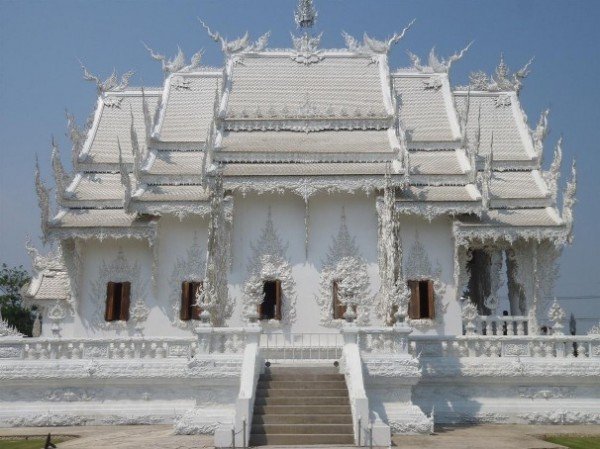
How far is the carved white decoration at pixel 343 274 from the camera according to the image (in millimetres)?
16484

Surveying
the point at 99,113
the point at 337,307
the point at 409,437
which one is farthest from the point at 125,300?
the point at 409,437

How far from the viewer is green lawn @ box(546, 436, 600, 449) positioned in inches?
411

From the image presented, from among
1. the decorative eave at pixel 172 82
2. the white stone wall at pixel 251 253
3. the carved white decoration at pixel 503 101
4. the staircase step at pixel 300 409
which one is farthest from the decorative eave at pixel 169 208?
the carved white decoration at pixel 503 101

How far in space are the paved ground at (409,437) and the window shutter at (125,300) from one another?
4.33 m

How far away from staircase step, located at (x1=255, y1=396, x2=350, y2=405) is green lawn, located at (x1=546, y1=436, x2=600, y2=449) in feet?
11.0

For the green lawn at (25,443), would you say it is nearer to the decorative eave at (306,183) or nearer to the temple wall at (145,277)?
the temple wall at (145,277)

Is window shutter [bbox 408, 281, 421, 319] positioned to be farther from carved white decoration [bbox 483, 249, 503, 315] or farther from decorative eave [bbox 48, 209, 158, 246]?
decorative eave [bbox 48, 209, 158, 246]

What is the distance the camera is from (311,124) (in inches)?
747

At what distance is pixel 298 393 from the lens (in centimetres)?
1128

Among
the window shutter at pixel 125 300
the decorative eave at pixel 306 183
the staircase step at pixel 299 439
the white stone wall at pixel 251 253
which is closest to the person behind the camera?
the staircase step at pixel 299 439

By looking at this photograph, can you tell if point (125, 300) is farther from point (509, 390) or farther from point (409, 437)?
point (509, 390)

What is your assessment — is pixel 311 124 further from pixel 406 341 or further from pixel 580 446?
pixel 580 446

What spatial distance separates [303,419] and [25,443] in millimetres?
4416

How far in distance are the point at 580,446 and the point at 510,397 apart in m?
3.13
